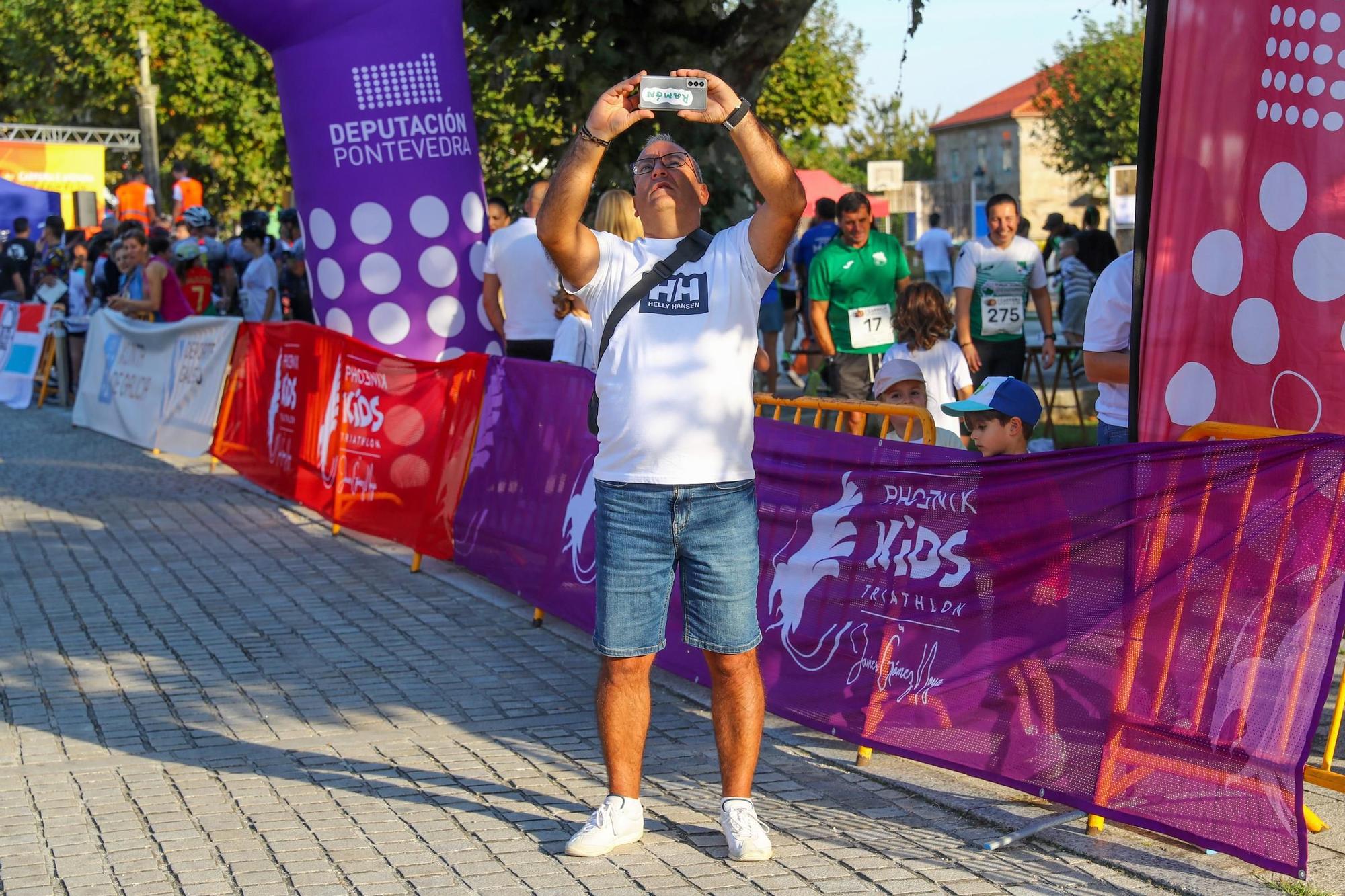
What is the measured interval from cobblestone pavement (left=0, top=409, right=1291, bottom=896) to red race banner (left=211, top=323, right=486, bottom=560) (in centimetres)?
48

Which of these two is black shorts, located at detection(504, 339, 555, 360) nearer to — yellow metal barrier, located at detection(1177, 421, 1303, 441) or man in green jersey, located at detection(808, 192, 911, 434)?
man in green jersey, located at detection(808, 192, 911, 434)

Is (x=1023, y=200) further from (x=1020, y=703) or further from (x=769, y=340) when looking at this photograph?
(x=1020, y=703)

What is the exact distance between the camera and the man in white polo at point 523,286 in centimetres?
971

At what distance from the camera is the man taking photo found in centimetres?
439

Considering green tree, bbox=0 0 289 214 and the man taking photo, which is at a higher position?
green tree, bbox=0 0 289 214

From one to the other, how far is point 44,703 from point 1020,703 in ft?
12.9

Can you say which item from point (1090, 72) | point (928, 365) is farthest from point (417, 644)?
point (1090, 72)

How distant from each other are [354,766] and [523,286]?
15.9ft

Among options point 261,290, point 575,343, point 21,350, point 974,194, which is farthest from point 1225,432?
point 974,194

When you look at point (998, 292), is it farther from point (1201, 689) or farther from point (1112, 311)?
point (1201, 689)

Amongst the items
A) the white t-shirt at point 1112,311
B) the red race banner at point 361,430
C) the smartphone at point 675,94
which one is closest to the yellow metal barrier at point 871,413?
the white t-shirt at point 1112,311

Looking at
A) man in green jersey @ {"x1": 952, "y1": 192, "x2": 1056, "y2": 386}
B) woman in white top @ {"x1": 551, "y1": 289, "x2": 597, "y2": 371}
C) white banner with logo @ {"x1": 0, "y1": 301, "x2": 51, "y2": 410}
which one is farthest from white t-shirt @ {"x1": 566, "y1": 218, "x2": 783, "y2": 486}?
white banner with logo @ {"x1": 0, "y1": 301, "x2": 51, "y2": 410}

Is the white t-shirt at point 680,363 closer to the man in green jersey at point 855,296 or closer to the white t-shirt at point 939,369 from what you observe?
the white t-shirt at point 939,369

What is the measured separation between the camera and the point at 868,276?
1028 cm
